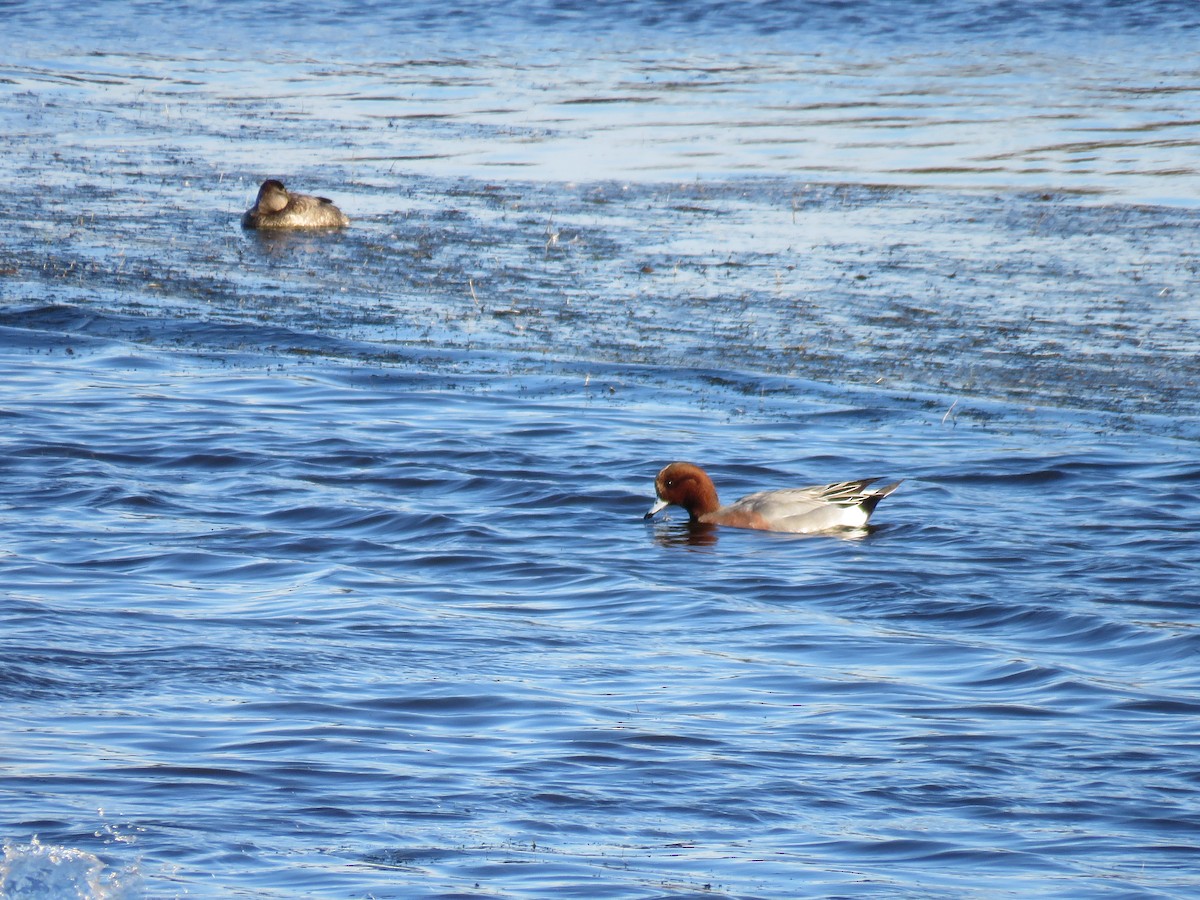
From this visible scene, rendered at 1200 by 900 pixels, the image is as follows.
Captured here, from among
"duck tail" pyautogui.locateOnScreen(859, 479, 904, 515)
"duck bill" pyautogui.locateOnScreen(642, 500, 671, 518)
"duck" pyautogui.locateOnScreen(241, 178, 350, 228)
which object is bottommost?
"duck bill" pyautogui.locateOnScreen(642, 500, 671, 518)

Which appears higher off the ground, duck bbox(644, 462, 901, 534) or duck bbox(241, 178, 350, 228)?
duck bbox(241, 178, 350, 228)

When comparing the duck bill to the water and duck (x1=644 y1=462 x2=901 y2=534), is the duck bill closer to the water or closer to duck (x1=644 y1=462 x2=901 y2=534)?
duck (x1=644 y1=462 x2=901 y2=534)

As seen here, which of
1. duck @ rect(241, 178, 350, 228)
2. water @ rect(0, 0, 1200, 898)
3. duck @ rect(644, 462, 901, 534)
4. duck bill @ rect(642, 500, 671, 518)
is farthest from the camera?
duck @ rect(241, 178, 350, 228)

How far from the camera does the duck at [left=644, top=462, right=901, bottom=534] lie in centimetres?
981

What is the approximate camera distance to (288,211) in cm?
1661

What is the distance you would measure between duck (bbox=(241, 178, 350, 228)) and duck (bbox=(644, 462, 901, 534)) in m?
7.33

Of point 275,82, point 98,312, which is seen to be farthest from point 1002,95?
point 98,312

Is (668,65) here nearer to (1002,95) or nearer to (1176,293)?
(1002,95)

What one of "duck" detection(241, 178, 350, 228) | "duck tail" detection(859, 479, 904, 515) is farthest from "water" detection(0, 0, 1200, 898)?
"duck" detection(241, 178, 350, 228)

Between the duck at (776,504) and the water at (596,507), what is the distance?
18cm

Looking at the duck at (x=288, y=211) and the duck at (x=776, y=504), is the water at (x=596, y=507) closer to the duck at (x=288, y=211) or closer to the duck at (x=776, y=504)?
the duck at (x=776, y=504)

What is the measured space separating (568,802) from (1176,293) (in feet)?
31.6

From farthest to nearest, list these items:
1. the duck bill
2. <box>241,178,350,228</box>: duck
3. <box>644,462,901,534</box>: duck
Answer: <box>241,178,350,228</box>: duck → the duck bill → <box>644,462,901,534</box>: duck

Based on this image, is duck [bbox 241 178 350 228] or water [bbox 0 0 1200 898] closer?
water [bbox 0 0 1200 898]
